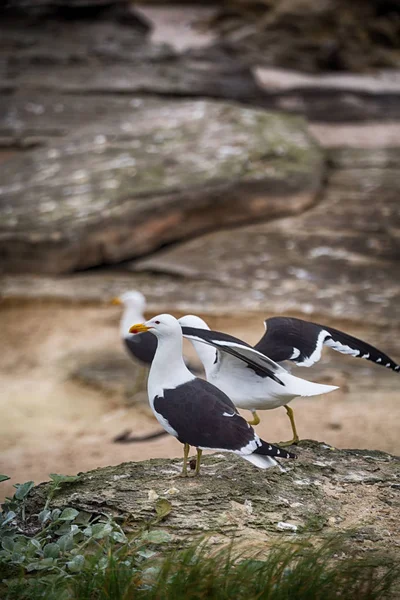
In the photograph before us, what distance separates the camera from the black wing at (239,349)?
9.12ft

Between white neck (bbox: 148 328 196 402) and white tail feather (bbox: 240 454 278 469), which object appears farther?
white neck (bbox: 148 328 196 402)

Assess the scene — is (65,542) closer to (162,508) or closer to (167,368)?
(162,508)

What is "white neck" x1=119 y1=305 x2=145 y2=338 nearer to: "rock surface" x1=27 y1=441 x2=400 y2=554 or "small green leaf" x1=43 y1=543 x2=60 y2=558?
"rock surface" x1=27 y1=441 x2=400 y2=554

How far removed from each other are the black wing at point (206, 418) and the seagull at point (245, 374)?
0.16 m

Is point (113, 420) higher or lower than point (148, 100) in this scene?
lower

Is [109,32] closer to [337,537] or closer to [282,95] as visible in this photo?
[282,95]

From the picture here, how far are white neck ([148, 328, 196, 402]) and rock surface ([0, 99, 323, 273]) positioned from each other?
4.80 m

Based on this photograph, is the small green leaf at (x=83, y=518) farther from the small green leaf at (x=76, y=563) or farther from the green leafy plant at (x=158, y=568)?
the small green leaf at (x=76, y=563)

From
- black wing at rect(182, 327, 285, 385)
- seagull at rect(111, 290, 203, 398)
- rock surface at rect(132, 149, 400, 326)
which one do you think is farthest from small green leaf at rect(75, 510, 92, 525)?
rock surface at rect(132, 149, 400, 326)

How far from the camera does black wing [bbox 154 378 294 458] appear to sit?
266cm

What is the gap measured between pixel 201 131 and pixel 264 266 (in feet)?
7.29

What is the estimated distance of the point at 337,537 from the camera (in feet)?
8.59

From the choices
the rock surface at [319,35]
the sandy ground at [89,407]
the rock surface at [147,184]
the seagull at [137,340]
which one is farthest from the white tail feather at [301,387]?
the rock surface at [319,35]

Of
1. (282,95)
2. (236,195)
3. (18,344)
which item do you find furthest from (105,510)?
(282,95)
